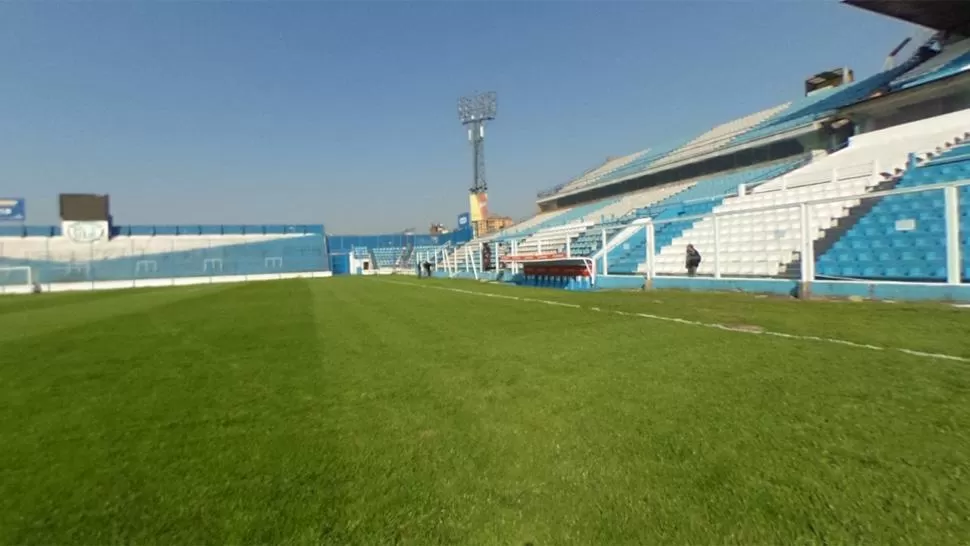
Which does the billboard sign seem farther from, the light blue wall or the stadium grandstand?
the stadium grandstand

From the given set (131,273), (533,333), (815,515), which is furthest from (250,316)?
(131,273)

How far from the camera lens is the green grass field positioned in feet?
5.85

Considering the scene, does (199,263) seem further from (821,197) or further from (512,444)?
(512,444)

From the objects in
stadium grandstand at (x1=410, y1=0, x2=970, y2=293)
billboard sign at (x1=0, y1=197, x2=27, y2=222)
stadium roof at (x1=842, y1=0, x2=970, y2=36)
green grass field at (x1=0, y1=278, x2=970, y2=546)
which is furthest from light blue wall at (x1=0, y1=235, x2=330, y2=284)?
stadium roof at (x1=842, y1=0, x2=970, y2=36)

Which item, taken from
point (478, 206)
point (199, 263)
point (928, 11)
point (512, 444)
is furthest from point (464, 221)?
point (512, 444)

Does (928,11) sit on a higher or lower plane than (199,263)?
higher

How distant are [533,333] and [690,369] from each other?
2.39 meters

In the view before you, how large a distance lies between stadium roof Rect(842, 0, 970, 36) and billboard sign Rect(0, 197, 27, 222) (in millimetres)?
58954

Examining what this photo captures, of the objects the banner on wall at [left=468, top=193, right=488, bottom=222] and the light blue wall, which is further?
the banner on wall at [left=468, top=193, right=488, bottom=222]

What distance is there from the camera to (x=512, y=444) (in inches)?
98.5

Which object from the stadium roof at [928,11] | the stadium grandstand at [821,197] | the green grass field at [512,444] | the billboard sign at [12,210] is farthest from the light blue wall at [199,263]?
the stadium roof at [928,11]

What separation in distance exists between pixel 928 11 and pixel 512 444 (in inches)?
1056

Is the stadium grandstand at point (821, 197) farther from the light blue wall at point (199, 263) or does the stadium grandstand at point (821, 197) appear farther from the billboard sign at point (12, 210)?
the billboard sign at point (12, 210)

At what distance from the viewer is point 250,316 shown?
9.52 m
